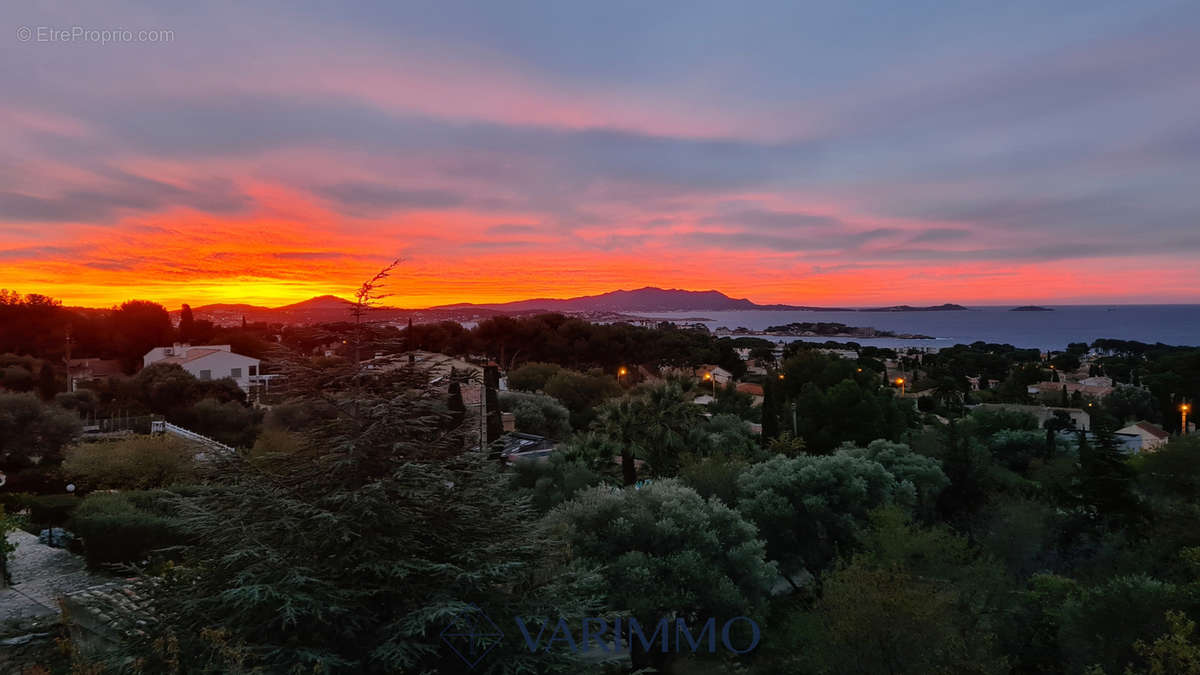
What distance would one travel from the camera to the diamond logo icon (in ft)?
23.3

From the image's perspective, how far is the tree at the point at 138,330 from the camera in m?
54.4

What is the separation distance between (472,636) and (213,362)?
4824cm

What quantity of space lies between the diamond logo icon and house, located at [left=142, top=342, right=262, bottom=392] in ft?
145

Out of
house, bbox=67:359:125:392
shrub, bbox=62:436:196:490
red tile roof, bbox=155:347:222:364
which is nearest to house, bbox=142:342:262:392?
red tile roof, bbox=155:347:222:364

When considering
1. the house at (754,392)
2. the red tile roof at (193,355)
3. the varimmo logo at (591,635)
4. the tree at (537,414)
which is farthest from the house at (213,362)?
the varimmo logo at (591,635)

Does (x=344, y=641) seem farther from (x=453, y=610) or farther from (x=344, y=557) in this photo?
(x=453, y=610)

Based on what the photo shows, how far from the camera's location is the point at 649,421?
68.9ft

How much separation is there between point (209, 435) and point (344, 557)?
27709 mm

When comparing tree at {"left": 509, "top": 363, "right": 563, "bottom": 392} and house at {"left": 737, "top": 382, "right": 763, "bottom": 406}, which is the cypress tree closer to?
house at {"left": 737, "top": 382, "right": 763, "bottom": 406}

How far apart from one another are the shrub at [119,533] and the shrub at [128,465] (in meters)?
5.27

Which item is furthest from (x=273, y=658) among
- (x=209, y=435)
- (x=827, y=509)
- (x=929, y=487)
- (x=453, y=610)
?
(x=209, y=435)

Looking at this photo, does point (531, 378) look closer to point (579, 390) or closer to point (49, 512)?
point (579, 390)

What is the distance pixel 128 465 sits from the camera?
18.3m

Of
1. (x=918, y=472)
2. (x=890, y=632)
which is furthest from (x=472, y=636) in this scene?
(x=918, y=472)
